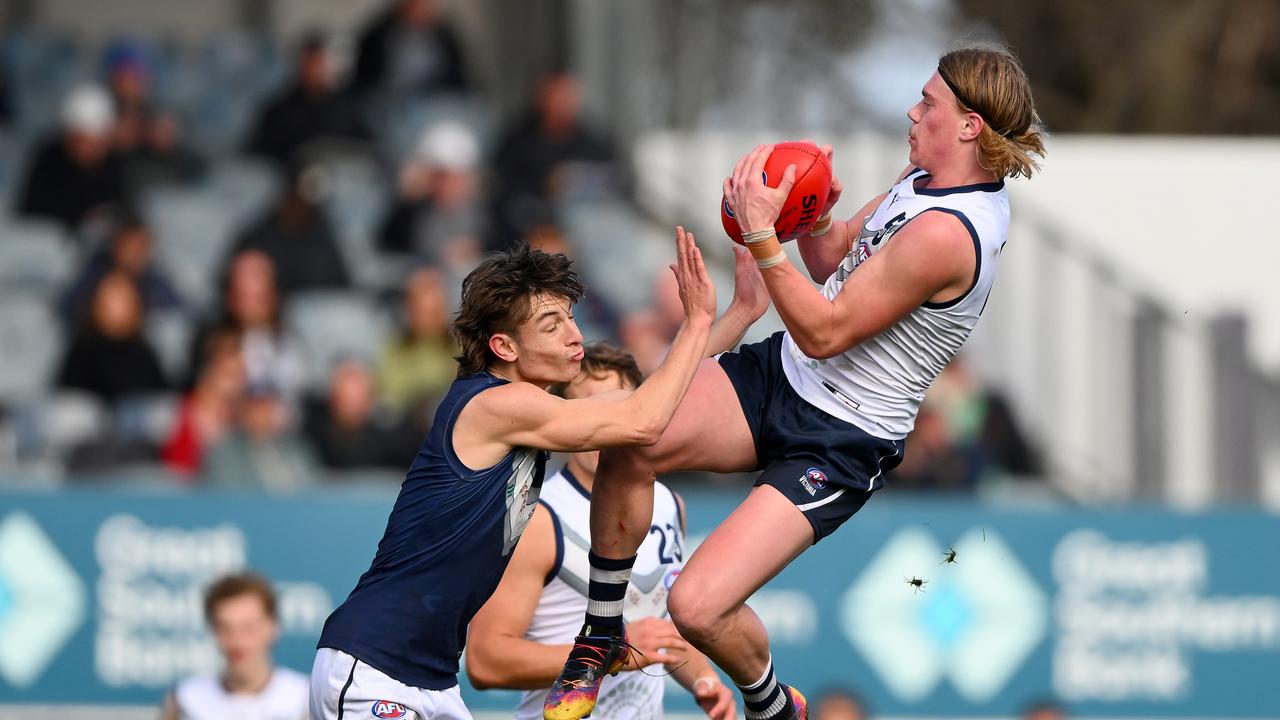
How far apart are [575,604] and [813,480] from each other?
1117 mm

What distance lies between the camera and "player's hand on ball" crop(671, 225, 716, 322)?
510 cm

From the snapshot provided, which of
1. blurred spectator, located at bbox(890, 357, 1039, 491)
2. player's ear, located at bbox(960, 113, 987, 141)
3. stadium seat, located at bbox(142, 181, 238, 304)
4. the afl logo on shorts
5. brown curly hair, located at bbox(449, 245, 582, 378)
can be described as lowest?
blurred spectator, located at bbox(890, 357, 1039, 491)

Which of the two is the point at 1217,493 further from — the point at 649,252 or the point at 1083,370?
the point at 649,252

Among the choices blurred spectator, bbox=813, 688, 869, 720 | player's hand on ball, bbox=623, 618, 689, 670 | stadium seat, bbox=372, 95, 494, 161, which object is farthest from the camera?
stadium seat, bbox=372, 95, 494, 161

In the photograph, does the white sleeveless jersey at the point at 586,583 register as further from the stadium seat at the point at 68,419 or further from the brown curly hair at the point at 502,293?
the stadium seat at the point at 68,419

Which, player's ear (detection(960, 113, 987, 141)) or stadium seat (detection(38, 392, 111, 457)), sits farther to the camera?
stadium seat (detection(38, 392, 111, 457))

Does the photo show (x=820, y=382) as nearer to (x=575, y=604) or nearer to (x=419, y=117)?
(x=575, y=604)

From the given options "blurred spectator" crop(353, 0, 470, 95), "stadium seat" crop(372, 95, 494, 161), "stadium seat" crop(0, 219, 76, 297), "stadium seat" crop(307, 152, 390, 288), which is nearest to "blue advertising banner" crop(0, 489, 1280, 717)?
"stadium seat" crop(0, 219, 76, 297)

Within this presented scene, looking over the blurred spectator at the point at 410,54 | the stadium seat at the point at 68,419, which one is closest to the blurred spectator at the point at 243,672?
the stadium seat at the point at 68,419

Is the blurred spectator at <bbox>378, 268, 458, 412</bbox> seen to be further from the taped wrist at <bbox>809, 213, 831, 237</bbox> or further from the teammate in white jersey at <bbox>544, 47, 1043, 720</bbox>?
the teammate in white jersey at <bbox>544, 47, 1043, 720</bbox>

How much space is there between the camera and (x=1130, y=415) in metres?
12.1

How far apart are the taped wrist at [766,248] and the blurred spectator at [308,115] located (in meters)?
8.83

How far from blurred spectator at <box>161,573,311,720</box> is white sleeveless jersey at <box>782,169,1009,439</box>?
275cm

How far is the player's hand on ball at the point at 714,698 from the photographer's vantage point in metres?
5.71
